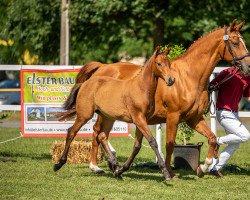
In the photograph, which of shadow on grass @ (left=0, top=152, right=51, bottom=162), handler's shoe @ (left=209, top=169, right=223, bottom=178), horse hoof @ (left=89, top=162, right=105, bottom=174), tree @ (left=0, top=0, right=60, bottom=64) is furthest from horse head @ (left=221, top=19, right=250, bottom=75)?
tree @ (left=0, top=0, right=60, bottom=64)

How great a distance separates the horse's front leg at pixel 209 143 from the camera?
41.6 feet

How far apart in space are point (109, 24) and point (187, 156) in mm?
17695

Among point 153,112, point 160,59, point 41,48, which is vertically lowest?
point 41,48

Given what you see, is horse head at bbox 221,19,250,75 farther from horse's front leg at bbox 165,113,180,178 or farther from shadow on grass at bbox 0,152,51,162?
shadow on grass at bbox 0,152,51,162

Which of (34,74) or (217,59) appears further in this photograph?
(34,74)

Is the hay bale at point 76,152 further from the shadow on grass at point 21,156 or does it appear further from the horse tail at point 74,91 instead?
the horse tail at point 74,91

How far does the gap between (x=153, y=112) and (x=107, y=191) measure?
1.74 meters

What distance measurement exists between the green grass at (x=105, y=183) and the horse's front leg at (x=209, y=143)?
0.17m

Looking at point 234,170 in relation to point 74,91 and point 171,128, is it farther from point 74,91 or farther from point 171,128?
point 74,91

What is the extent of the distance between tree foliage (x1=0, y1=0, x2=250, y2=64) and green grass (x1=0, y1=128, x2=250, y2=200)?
1458cm

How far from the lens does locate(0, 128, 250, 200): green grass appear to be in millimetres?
10906

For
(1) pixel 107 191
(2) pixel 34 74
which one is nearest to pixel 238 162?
(2) pixel 34 74

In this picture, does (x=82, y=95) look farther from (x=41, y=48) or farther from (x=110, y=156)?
(x=41, y=48)

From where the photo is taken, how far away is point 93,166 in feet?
44.7
